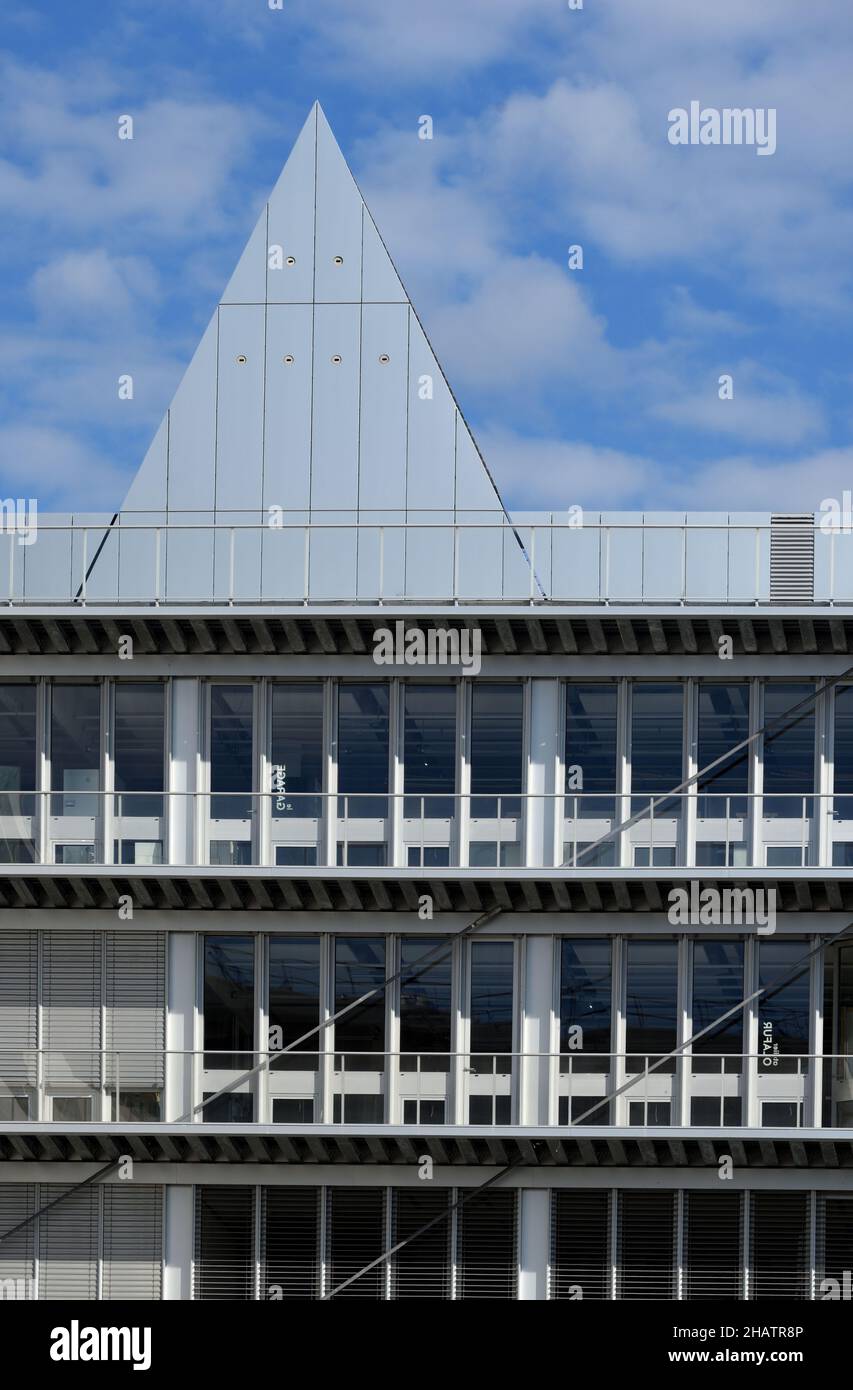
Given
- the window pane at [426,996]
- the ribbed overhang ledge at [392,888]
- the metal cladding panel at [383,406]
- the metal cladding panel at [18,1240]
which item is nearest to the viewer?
the ribbed overhang ledge at [392,888]

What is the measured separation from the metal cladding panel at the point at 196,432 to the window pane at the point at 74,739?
354cm

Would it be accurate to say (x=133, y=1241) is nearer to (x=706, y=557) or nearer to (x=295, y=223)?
(x=706, y=557)

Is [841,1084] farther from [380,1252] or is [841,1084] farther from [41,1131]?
[41,1131]

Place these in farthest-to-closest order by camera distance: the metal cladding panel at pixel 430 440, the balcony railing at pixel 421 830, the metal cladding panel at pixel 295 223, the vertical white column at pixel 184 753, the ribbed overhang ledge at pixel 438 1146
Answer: the metal cladding panel at pixel 295 223, the metal cladding panel at pixel 430 440, the vertical white column at pixel 184 753, the balcony railing at pixel 421 830, the ribbed overhang ledge at pixel 438 1146

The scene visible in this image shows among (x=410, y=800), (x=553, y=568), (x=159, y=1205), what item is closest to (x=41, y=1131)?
(x=159, y=1205)

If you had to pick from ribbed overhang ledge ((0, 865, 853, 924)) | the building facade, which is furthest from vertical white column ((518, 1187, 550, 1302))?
ribbed overhang ledge ((0, 865, 853, 924))

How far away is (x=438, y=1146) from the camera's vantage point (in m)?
32.4

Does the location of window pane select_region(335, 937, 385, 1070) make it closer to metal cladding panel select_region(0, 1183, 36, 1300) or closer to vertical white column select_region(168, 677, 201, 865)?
vertical white column select_region(168, 677, 201, 865)

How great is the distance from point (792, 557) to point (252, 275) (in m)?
10.3

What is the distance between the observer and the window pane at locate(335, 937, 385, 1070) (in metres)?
33.2

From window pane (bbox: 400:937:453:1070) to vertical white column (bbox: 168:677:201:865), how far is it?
402cm

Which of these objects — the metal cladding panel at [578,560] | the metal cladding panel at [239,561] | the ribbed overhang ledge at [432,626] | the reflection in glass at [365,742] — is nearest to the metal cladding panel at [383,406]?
the metal cladding panel at [239,561]

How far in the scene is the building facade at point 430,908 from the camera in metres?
32.6

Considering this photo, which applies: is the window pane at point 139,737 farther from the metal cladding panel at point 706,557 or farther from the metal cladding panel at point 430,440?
the metal cladding panel at point 706,557
